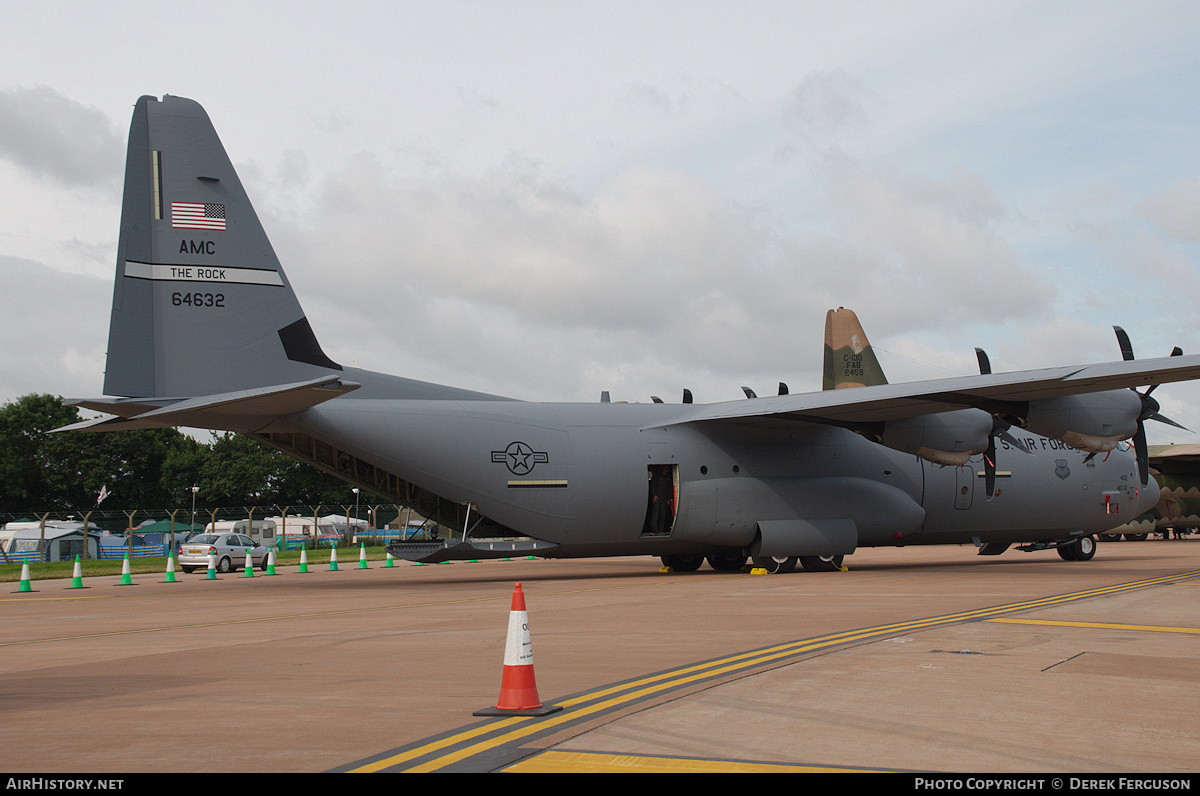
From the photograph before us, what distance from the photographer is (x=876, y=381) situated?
37406 mm

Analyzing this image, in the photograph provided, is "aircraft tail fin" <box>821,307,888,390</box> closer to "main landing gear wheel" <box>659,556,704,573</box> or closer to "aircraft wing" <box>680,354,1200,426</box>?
"main landing gear wheel" <box>659,556,704,573</box>

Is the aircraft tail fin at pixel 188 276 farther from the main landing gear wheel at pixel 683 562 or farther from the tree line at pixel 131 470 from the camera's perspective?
the tree line at pixel 131 470

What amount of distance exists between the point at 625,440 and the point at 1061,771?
17987 mm

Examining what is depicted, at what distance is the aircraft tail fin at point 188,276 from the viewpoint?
19.5 meters

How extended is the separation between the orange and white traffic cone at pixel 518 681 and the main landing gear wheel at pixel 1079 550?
26.5 m

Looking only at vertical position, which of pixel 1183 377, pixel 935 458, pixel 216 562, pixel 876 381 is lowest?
pixel 216 562

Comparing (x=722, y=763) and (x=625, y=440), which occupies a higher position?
(x=625, y=440)

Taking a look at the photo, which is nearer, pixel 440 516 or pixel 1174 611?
pixel 1174 611

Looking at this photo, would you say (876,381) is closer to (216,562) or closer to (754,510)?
(754,510)

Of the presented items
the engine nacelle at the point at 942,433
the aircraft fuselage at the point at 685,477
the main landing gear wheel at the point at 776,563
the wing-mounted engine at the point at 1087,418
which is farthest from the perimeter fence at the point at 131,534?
the wing-mounted engine at the point at 1087,418

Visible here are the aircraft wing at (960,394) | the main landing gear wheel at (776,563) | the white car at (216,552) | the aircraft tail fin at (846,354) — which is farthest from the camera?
the aircraft tail fin at (846,354)

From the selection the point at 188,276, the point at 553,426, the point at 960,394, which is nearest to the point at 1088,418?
the point at 960,394

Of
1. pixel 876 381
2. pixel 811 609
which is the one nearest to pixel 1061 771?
pixel 811 609

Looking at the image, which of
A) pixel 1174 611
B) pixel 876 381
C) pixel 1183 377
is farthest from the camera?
pixel 876 381
